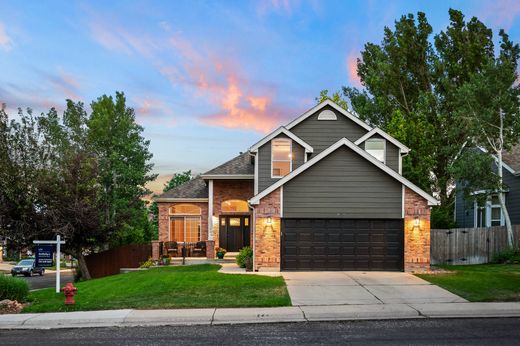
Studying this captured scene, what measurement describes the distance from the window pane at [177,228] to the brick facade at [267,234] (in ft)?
34.5

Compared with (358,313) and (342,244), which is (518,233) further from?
(358,313)

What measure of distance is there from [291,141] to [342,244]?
702 centimetres

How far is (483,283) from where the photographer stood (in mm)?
17297

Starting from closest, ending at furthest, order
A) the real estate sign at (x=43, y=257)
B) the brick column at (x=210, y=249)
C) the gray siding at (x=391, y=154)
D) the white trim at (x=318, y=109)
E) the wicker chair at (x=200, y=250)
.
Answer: the real estate sign at (x=43, y=257) → the gray siding at (x=391, y=154) → the white trim at (x=318, y=109) → the brick column at (x=210, y=249) → the wicker chair at (x=200, y=250)

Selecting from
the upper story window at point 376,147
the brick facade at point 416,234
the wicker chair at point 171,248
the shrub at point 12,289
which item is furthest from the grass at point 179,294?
the upper story window at point 376,147

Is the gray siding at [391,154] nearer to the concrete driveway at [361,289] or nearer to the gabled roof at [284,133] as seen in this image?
the gabled roof at [284,133]

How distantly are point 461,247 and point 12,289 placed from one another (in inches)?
862

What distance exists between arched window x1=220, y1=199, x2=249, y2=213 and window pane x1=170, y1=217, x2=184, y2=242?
3118 mm

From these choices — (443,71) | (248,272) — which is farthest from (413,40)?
(248,272)

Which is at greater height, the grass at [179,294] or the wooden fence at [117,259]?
the grass at [179,294]

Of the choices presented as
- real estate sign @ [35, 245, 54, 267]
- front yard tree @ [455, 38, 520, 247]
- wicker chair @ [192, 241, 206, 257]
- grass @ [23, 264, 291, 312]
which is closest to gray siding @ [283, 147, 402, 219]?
grass @ [23, 264, 291, 312]

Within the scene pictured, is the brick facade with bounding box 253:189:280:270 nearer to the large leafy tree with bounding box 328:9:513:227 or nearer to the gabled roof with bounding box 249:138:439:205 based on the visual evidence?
the gabled roof with bounding box 249:138:439:205

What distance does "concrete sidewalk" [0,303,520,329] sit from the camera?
12250 millimetres

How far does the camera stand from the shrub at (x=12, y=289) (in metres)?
15.4
